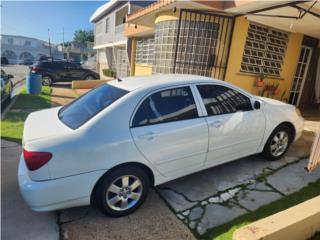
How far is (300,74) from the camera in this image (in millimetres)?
9477

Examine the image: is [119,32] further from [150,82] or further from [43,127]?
[43,127]

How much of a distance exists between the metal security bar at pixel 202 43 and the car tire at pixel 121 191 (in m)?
5.23

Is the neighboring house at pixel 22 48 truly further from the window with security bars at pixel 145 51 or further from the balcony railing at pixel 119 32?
the window with security bars at pixel 145 51

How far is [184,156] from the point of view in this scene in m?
3.33

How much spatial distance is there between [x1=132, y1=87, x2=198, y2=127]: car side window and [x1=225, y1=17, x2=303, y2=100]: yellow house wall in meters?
4.74

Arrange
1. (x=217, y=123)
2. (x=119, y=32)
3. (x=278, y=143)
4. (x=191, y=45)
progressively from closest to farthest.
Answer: (x=217, y=123), (x=278, y=143), (x=191, y=45), (x=119, y=32)

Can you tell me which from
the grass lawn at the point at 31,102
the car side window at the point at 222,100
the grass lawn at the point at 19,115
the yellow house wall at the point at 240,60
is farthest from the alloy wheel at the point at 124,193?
the grass lawn at the point at 31,102

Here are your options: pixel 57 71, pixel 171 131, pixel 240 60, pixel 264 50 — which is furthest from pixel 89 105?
pixel 57 71

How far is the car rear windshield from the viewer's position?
3.03 metres

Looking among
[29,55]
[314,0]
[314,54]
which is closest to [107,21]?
[314,54]

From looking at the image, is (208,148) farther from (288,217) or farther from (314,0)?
(314,0)

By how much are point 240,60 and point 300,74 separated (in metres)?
3.31

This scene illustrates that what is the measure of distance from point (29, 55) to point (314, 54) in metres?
68.9

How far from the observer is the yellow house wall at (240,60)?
7471 mm
